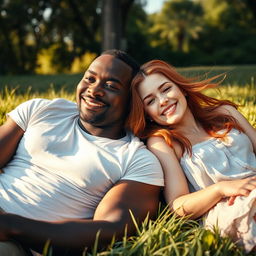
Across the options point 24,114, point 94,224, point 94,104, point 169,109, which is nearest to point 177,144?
point 169,109

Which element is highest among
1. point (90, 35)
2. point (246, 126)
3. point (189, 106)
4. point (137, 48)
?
point (189, 106)

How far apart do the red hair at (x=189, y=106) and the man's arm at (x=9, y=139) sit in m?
0.76

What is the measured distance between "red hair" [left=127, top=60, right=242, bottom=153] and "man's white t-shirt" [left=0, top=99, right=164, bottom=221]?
0.18 m

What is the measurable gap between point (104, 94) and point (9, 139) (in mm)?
693

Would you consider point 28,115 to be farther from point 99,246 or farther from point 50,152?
point 99,246

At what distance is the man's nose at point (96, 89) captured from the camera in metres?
2.82

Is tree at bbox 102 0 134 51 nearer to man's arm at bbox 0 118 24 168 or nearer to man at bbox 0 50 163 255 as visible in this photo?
man at bbox 0 50 163 255

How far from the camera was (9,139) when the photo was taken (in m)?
2.83

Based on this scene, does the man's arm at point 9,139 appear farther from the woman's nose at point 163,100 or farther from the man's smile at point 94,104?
the woman's nose at point 163,100

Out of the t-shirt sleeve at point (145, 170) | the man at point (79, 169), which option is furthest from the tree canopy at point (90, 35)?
the t-shirt sleeve at point (145, 170)

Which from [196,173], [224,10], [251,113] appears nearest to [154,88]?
[196,173]

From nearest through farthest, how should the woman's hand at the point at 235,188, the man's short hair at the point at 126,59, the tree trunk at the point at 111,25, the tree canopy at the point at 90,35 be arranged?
the woman's hand at the point at 235,188 → the man's short hair at the point at 126,59 → the tree trunk at the point at 111,25 → the tree canopy at the point at 90,35

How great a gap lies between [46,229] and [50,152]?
635mm

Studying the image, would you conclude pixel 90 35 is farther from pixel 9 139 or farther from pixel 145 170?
pixel 145 170
